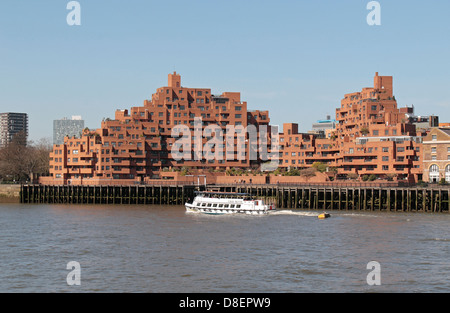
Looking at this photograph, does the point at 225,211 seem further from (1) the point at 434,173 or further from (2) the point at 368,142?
(2) the point at 368,142

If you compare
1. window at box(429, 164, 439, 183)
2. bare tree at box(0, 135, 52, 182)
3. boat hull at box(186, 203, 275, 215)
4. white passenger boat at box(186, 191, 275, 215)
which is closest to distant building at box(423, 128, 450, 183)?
window at box(429, 164, 439, 183)

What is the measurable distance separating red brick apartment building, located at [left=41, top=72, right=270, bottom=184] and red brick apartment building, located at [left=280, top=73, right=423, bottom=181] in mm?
14816

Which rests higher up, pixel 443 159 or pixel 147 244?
pixel 443 159

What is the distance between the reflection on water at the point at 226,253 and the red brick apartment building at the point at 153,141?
217 feet

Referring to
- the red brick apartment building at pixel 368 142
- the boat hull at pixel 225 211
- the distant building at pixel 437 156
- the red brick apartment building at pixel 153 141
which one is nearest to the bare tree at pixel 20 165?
the red brick apartment building at pixel 153 141

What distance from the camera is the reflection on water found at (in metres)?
52.5

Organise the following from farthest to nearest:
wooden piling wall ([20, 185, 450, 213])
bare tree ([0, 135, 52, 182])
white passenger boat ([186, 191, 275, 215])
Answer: bare tree ([0, 135, 52, 182]) < wooden piling wall ([20, 185, 450, 213]) < white passenger boat ([186, 191, 275, 215])

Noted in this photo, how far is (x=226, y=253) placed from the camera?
66.6 metres

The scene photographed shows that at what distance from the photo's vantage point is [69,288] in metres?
50.8

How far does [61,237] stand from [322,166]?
319ft

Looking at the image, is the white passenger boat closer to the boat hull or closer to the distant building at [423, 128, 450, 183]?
the boat hull
